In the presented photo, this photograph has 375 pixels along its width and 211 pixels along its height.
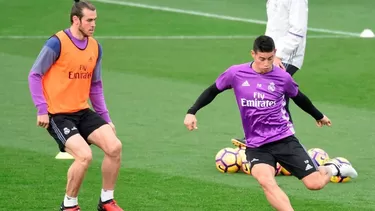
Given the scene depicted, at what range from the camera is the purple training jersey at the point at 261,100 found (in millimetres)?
11828

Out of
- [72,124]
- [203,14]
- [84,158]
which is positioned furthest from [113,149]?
[203,14]

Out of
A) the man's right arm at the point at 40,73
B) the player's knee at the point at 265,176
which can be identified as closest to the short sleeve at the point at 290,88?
the player's knee at the point at 265,176

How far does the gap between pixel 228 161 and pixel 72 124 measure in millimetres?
2623

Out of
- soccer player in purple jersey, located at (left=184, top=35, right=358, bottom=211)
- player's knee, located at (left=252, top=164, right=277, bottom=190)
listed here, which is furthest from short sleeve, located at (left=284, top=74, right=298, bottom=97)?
player's knee, located at (left=252, top=164, right=277, bottom=190)

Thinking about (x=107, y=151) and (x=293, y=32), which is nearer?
(x=107, y=151)

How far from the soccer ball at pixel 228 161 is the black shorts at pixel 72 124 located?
7.33ft

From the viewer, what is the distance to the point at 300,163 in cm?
1180

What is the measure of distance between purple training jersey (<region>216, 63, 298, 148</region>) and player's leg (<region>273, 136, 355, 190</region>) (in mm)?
122

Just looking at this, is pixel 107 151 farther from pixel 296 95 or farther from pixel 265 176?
pixel 296 95

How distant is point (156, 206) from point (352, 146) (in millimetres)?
4120

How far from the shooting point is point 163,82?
20.5 metres

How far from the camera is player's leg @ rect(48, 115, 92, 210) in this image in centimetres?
1199

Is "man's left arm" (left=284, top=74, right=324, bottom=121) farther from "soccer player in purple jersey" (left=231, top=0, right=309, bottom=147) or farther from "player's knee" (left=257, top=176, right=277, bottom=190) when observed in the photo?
"soccer player in purple jersey" (left=231, top=0, right=309, bottom=147)

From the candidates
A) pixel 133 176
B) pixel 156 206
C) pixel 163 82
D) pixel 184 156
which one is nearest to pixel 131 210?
pixel 156 206
